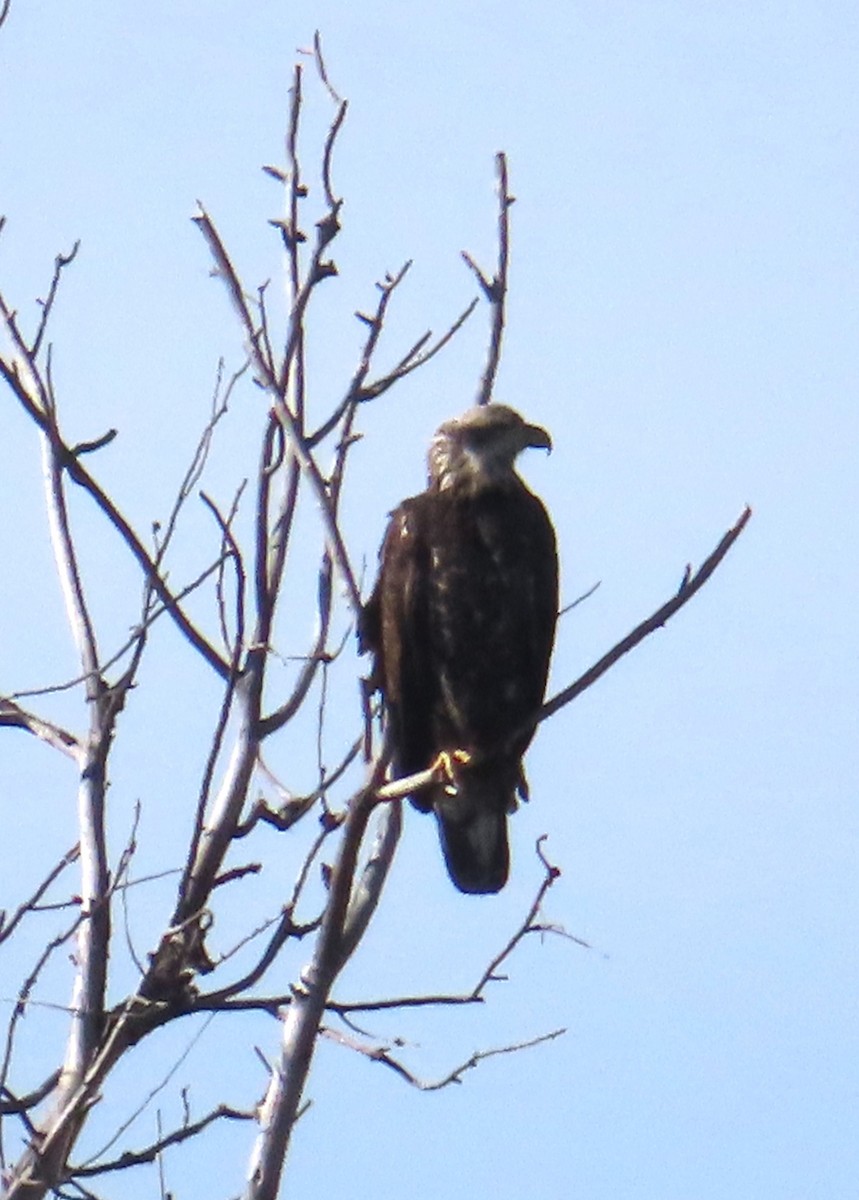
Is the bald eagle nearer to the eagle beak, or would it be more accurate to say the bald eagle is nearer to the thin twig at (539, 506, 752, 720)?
the eagle beak

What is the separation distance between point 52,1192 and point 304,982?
59 centimetres

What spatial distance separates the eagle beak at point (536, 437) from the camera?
5609mm

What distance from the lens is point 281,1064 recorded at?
343cm

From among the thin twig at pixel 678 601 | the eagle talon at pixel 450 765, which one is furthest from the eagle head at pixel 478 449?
the thin twig at pixel 678 601

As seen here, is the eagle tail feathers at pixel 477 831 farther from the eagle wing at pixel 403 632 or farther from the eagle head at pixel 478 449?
the eagle head at pixel 478 449

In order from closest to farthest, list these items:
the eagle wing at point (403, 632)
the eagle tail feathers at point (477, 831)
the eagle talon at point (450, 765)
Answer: the eagle talon at point (450, 765), the eagle wing at point (403, 632), the eagle tail feathers at point (477, 831)

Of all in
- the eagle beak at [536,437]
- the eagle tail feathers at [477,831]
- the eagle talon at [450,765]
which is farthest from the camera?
the eagle beak at [536,437]

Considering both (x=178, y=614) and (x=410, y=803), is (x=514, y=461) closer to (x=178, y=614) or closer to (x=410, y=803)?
(x=410, y=803)

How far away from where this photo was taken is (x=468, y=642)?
5.13m

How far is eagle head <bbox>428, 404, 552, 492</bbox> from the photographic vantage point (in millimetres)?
5355

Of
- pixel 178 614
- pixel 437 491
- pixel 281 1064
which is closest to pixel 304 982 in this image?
pixel 281 1064

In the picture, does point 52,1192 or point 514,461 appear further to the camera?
point 514,461

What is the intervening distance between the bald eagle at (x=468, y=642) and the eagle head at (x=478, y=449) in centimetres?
2

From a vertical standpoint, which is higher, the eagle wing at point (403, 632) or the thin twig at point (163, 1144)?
the eagle wing at point (403, 632)
